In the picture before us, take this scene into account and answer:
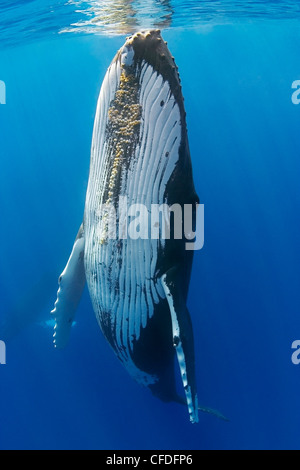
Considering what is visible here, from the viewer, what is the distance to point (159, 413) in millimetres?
12969

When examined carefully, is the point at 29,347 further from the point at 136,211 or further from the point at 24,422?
the point at 136,211

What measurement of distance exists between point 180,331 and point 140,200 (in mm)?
1413

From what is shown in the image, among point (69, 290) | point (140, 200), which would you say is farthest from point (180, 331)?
point (69, 290)

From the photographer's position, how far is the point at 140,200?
11.5 ft

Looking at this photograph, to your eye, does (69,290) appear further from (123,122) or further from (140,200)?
(123,122)

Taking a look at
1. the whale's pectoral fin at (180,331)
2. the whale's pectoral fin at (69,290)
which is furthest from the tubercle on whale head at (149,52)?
the whale's pectoral fin at (69,290)

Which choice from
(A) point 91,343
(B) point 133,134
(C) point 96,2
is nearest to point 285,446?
(A) point 91,343

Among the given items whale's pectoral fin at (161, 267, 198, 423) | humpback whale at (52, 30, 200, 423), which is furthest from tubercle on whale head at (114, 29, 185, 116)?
whale's pectoral fin at (161, 267, 198, 423)

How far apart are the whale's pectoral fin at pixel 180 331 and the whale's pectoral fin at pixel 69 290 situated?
1.39m

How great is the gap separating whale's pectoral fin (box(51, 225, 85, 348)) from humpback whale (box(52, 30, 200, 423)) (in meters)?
0.02

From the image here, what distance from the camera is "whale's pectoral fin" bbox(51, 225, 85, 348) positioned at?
4816 millimetres

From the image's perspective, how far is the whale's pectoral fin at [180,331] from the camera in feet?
12.7

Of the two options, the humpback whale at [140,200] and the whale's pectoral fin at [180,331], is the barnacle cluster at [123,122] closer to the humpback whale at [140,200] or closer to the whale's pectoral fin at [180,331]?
the humpback whale at [140,200]

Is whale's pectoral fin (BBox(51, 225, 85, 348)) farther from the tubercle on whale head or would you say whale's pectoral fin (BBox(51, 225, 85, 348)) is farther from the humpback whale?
the tubercle on whale head
